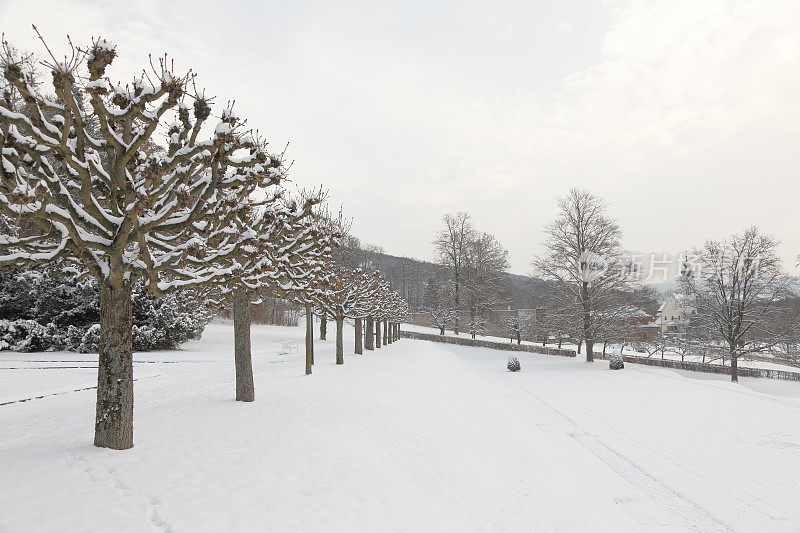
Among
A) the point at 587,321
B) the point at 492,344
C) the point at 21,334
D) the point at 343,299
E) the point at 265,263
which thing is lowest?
the point at 492,344

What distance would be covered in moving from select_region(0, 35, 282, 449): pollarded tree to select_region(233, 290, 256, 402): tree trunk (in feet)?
14.2

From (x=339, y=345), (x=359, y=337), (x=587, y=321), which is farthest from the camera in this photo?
(x=587, y=321)

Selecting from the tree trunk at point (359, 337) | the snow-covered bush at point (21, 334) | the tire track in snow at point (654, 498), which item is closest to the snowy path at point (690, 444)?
the tire track in snow at point (654, 498)

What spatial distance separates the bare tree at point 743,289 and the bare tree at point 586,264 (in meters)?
5.28

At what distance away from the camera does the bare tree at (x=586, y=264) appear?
33.2 meters

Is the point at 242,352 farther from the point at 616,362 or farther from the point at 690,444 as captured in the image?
the point at 616,362

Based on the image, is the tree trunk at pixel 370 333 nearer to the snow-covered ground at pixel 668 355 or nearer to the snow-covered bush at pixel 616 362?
the snow-covered bush at pixel 616 362

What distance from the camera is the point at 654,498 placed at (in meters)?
9.14

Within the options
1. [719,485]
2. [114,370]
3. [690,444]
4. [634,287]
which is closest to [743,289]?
→ [634,287]

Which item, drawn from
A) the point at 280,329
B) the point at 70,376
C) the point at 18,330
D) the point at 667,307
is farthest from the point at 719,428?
the point at 667,307

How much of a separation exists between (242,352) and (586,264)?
28192mm

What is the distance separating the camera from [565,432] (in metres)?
14.1

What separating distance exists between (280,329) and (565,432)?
1624 inches

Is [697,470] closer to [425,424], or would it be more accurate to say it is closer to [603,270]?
[425,424]
